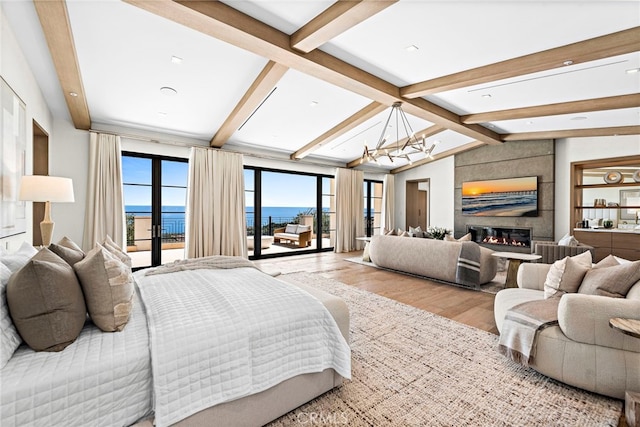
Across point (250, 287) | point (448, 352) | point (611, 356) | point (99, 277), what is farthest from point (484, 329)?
point (99, 277)

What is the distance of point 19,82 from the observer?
263 cm

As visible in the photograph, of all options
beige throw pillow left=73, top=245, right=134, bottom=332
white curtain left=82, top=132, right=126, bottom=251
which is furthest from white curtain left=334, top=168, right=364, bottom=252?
beige throw pillow left=73, top=245, right=134, bottom=332

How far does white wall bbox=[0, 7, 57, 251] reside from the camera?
226cm

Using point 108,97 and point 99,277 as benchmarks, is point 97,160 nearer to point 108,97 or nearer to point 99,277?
point 108,97

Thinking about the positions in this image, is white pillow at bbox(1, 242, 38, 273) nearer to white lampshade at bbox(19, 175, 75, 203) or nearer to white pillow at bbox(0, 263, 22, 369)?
white pillow at bbox(0, 263, 22, 369)

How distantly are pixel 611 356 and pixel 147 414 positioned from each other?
8.59 feet

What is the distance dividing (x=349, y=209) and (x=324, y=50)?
17.7ft

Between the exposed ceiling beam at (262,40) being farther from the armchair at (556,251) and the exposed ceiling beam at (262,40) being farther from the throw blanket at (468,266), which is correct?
the armchair at (556,251)

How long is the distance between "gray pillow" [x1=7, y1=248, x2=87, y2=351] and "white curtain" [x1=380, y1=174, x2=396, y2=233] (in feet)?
28.4

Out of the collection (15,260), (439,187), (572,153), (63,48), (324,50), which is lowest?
(15,260)

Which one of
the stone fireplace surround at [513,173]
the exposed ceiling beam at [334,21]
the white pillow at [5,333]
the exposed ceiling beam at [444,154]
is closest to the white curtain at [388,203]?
the exposed ceiling beam at [444,154]

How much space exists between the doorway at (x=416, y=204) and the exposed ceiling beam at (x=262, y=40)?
5774 millimetres

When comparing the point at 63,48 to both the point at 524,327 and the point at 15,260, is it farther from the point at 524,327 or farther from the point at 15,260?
the point at 524,327

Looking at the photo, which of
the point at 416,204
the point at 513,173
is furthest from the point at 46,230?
the point at 416,204
